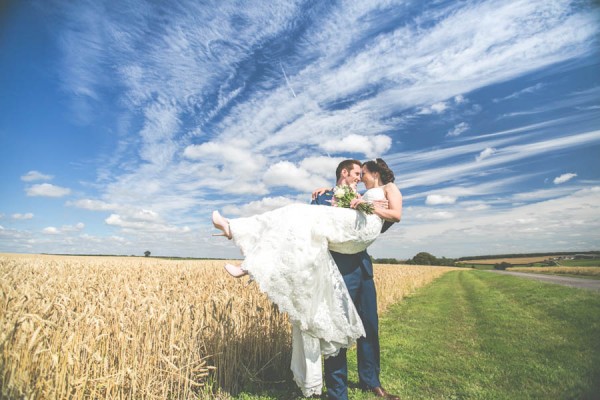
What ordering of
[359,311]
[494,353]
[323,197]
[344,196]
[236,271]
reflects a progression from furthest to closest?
[494,353]
[323,197]
[359,311]
[344,196]
[236,271]

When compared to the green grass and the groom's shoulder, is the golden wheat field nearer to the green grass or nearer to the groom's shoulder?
the green grass

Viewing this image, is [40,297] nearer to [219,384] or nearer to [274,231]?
[219,384]

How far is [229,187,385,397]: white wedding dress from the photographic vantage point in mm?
3488

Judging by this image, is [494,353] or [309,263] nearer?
[309,263]

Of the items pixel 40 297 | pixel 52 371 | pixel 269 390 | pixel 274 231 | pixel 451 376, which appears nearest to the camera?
pixel 52 371

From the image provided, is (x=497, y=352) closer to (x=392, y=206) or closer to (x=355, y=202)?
(x=392, y=206)

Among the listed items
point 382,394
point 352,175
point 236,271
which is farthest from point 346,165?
point 382,394

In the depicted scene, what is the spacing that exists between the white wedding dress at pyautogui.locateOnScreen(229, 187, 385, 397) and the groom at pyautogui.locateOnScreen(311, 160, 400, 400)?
8.0 inches

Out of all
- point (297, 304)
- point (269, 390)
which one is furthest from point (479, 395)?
point (297, 304)

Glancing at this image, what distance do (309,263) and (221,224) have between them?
3.76ft

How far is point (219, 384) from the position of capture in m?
4.62

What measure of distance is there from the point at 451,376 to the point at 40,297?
22.4 ft

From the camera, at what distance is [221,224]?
3699mm

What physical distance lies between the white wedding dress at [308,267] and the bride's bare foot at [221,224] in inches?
2.5
